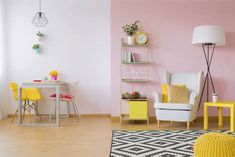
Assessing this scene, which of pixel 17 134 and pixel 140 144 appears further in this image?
pixel 17 134

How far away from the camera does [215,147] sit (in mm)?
2480

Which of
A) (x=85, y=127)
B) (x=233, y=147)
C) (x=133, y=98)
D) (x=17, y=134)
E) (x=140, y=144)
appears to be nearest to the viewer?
(x=233, y=147)

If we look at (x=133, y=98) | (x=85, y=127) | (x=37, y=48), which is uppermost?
(x=37, y=48)

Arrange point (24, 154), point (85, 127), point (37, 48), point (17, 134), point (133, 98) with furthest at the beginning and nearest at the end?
point (37, 48)
point (133, 98)
point (85, 127)
point (17, 134)
point (24, 154)

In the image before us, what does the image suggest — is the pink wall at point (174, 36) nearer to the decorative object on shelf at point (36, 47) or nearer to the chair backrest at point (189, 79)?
the chair backrest at point (189, 79)

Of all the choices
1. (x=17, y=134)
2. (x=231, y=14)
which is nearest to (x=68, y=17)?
(x=17, y=134)

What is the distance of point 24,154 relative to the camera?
3.25m

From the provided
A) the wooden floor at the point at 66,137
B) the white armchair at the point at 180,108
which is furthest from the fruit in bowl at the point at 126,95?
the white armchair at the point at 180,108

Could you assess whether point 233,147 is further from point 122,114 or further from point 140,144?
point 122,114

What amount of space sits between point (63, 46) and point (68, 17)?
635mm

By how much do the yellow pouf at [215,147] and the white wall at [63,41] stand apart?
394 centimetres

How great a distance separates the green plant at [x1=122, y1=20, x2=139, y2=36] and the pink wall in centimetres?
9

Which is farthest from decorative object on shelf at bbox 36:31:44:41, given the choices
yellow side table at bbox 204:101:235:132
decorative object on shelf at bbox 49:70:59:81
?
yellow side table at bbox 204:101:235:132

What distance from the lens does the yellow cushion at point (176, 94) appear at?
16.7ft
